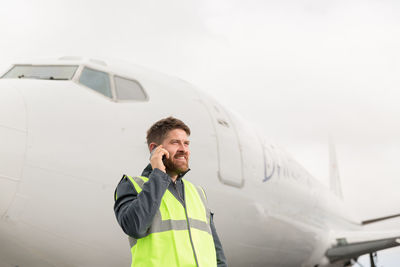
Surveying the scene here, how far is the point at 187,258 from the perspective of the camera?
5.35ft

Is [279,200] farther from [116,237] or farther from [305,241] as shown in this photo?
[116,237]

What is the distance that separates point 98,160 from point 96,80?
1.07 metres

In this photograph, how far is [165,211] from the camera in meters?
1.72

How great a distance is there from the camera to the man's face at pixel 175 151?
1.80m

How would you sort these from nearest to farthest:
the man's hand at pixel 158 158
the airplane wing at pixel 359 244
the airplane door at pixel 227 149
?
the man's hand at pixel 158 158
the airplane door at pixel 227 149
the airplane wing at pixel 359 244

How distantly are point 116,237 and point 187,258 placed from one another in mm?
1615

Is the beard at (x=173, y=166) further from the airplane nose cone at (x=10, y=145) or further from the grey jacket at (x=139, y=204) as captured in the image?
the airplane nose cone at (x=10, y=145)

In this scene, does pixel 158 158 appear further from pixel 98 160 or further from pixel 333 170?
pixel 333 170

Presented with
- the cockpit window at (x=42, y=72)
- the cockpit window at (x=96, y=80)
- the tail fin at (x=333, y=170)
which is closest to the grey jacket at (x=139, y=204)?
the cockpit window at (x=96, y=80)

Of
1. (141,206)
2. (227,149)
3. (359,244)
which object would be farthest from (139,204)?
(359,244)

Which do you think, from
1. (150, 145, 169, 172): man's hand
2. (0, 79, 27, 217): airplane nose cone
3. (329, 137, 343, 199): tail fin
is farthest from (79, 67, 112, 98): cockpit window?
(329, 137, 343, 199): tail fin

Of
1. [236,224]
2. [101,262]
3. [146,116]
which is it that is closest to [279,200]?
[236,224]

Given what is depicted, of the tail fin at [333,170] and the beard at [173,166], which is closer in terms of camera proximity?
the beard at [173,166]

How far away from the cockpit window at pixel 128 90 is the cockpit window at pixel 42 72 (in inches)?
17.0
